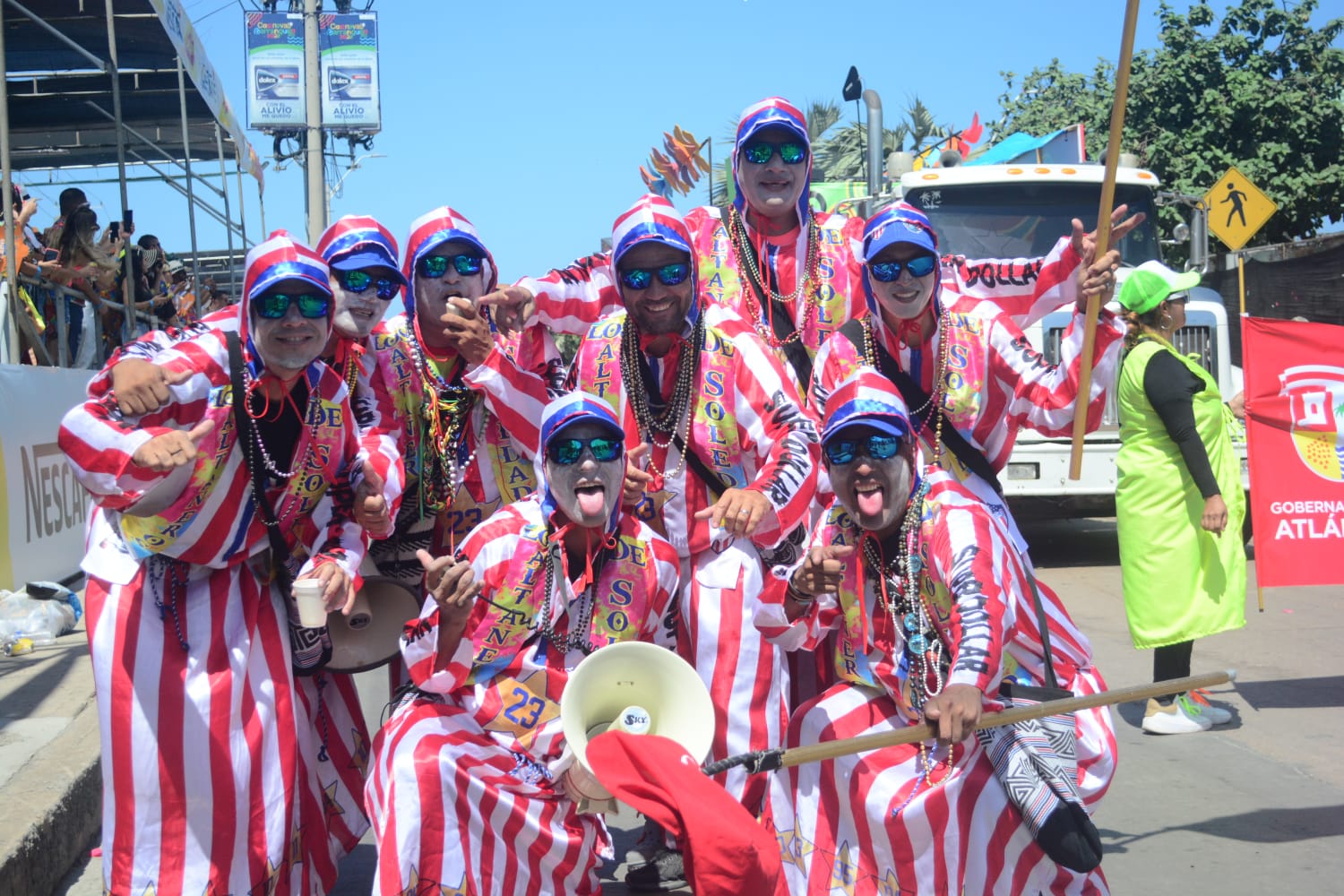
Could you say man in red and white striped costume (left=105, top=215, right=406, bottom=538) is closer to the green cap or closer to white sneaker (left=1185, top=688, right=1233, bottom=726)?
the green cap

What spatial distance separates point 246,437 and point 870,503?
170 centimetres

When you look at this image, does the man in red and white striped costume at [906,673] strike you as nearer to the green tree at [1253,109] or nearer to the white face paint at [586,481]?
the white face paint at [586,481]

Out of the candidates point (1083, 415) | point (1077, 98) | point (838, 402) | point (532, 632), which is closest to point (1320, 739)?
point (1083, 415)

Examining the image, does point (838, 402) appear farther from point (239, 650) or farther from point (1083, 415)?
point (239, 650)

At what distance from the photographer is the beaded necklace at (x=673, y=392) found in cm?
403

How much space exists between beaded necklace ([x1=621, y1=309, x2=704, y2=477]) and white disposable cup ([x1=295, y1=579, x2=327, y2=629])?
1078 mm

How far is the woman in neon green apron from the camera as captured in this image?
20.0ft

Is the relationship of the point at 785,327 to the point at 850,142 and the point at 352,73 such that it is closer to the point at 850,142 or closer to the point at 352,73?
the point at 850,142

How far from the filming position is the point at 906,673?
3.55m

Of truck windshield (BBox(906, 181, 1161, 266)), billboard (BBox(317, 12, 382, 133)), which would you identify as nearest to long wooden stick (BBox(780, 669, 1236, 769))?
truck windshield (BBox(906, 181, 1161, 266))

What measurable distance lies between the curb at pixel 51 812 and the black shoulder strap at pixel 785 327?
9.25 feet

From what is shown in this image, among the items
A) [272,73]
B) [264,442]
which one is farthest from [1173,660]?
[272,73]

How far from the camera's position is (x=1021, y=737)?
3.39 meters

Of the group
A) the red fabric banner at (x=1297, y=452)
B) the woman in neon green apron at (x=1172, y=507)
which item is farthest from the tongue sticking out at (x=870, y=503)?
the red fabric banner at (x=1297, y=452)
